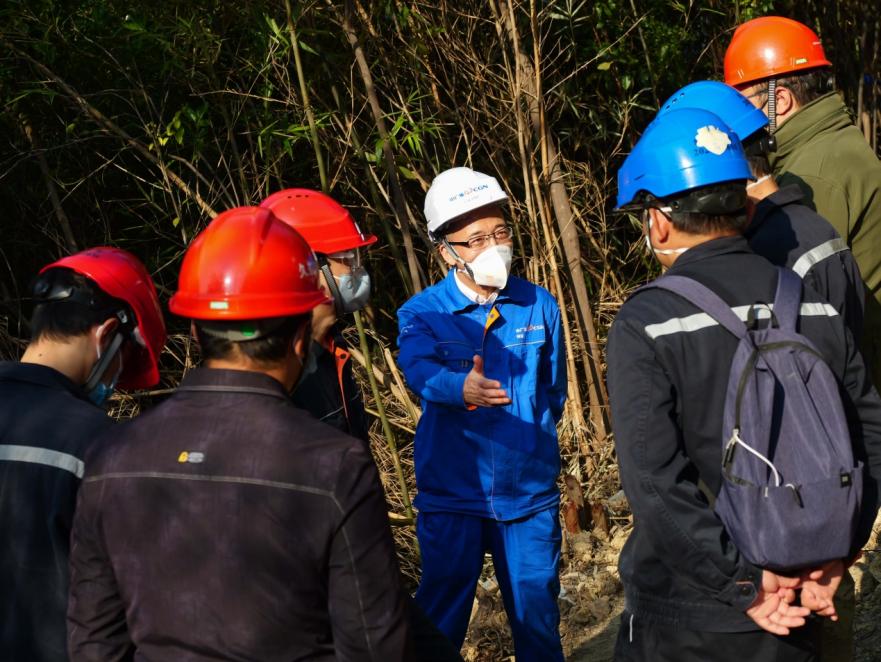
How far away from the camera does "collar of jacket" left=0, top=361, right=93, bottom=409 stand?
87.2 inches

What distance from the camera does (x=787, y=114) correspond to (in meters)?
3.36

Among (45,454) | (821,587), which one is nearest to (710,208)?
(821,587)

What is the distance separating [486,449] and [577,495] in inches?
77.4

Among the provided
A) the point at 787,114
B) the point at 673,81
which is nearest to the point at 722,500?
the point at 787,114

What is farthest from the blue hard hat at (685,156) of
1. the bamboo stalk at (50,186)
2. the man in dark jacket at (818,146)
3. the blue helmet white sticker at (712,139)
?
the bamboo stalk at (50,186)

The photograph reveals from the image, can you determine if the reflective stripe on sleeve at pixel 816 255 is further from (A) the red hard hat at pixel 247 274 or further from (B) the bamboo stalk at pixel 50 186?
(B) the bamboo stalk at pixel 50 186

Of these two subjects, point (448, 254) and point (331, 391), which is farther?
point (448, 254)

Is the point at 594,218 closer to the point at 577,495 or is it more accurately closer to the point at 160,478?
the point at 577,495

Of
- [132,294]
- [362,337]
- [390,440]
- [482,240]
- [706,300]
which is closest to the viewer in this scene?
[706,300]

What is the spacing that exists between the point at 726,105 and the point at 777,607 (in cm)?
141

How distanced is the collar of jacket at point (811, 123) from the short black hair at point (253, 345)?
6.86ft

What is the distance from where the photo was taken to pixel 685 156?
2.28 metres

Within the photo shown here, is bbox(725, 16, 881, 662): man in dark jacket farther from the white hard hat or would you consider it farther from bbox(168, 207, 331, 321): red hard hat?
bbox(168, 207, 331, 321): red hard hat

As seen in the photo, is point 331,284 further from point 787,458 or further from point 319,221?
point 787,458
